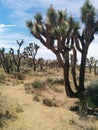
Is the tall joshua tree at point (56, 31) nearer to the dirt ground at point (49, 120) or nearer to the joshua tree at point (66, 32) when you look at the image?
the joshua tree at point (66, 32)

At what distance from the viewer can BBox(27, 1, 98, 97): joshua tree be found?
1653 centimetres

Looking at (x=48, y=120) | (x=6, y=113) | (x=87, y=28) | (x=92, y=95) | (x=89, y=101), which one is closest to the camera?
(x=48, y=120)

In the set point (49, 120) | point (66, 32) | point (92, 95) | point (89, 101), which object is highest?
point (66, 32)

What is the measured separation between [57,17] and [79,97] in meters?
4.73

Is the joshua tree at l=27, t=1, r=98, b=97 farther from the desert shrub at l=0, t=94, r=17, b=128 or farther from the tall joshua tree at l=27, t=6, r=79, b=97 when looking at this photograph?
the desert shrub at l=0, t=94, r=17, b=128

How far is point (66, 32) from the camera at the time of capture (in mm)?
15914

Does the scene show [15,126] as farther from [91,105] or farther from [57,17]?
[57,17]

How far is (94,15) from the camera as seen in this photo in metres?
17.4

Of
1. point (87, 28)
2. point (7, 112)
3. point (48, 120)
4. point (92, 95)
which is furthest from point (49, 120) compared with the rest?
point (87, 28)

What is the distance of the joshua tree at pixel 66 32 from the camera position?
16.5 m

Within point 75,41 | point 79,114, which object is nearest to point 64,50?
point 75,41

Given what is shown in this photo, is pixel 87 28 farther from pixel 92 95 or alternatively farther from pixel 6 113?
pixel 6 113

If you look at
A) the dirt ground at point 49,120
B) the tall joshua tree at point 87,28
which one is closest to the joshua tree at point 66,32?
the tall joshua tree at point 87,28

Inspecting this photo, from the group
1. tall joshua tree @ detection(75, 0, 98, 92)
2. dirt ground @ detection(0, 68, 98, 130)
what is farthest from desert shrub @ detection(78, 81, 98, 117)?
tall joshua tree @ detection(75, 0, 98, 92)
